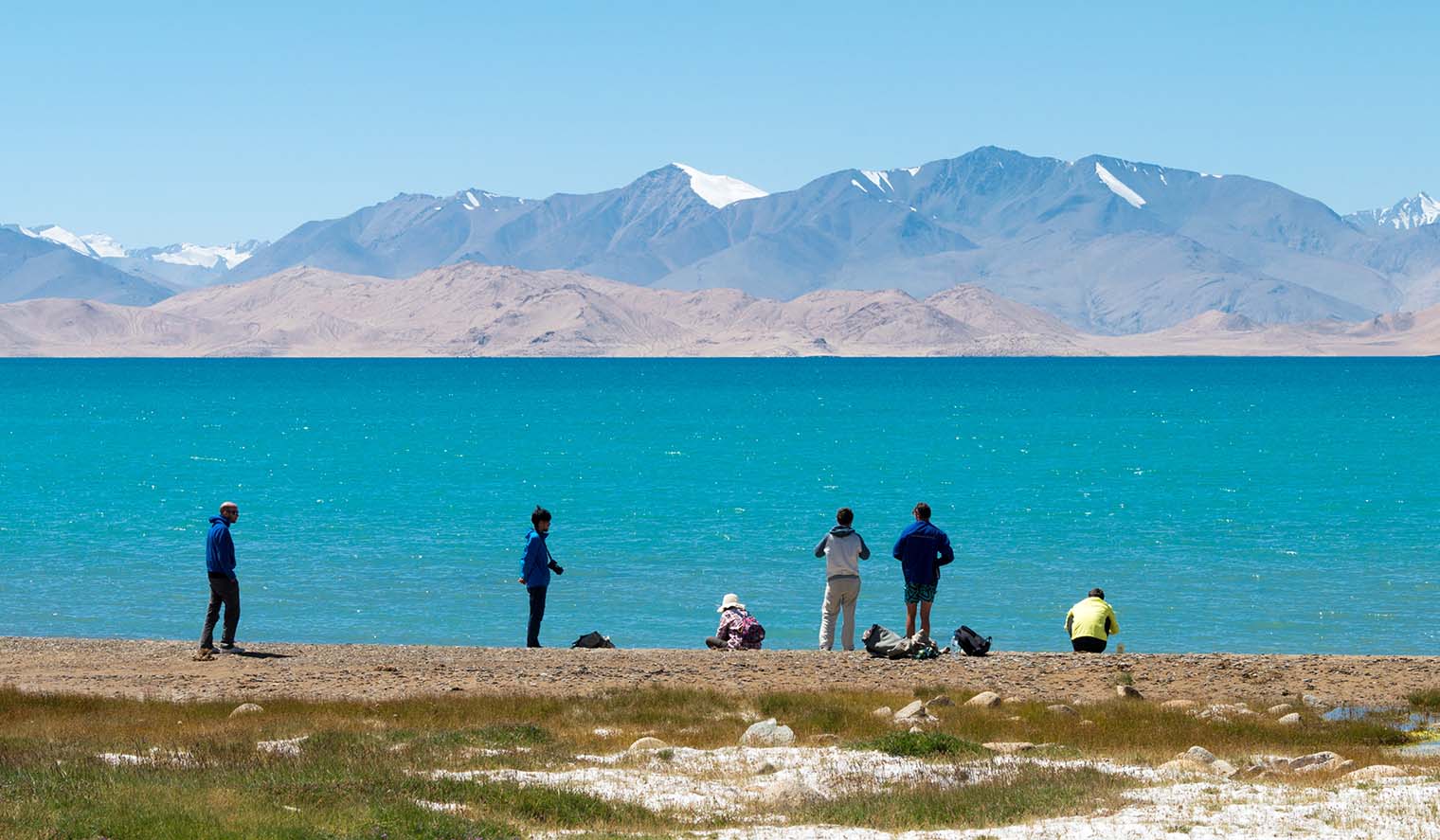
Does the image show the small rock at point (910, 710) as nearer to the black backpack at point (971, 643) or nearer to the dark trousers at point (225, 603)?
the black backpack at point (971, 643)

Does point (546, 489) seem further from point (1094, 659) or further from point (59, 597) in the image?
point (1094, 659)

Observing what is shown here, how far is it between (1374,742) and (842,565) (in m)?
7.31

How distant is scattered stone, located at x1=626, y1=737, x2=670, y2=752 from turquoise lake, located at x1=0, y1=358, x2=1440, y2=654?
1291 cm

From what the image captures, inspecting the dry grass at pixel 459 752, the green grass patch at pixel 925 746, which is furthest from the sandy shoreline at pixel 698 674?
the green grass patch at pixel 925 746

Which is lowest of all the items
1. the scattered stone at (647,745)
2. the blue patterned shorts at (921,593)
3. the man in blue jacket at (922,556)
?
the scattered stone at (647,745)

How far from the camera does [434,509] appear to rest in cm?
5081

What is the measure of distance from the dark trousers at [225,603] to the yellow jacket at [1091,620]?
10292 mm

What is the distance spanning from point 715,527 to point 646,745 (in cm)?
3129

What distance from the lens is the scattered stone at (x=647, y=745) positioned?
47.6ft

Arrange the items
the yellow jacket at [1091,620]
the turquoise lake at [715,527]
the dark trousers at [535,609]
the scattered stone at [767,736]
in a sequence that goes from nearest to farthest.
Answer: the scattered stone at [767,736], the yellow jacket at [1091,620], the dark trousers at [535,609], the turquoise lake at [715,527]

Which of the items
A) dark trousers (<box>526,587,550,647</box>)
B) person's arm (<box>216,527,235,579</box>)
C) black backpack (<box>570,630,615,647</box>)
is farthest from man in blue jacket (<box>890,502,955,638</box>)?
person's arm (<box>216,527,235,579</box>)

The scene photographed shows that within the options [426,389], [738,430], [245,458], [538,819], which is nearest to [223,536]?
[538,819]

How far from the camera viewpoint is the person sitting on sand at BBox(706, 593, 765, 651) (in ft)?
74.8

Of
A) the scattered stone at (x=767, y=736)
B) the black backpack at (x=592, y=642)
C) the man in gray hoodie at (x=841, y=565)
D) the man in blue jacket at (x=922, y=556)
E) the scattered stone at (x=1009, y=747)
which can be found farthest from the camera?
the black backpack at (x=592, y=642)
